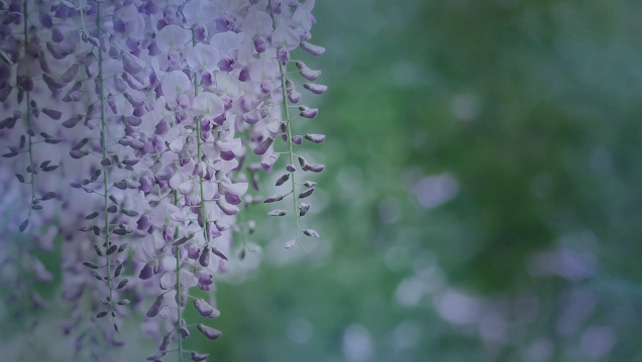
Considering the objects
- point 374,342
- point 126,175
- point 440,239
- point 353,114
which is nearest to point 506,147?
point 440,239

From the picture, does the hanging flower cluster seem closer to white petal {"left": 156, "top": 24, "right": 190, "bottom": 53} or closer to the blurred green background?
white petal {"left": 156, "top": 24, "right": 190, "bottom": 53}

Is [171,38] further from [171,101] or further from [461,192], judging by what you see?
[461,192]

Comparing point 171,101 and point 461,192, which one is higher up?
point 461,192

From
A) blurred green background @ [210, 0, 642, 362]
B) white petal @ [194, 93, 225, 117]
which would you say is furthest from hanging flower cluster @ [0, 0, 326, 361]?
blurred green background @ [210, 0, 642, 362]

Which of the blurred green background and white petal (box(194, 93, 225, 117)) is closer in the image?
white petal (box(194, 93, 225, 117))

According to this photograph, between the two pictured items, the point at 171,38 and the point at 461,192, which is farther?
the point at 461,192

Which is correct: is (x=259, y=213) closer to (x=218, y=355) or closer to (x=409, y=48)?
(x=218, y=355)

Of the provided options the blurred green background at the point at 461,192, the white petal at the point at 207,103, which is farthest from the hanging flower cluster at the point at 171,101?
the blurred green background at the point at 461,192

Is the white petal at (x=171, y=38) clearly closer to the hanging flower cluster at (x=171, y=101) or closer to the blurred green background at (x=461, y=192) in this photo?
the hanging flower cluster at (x=171, y=101)

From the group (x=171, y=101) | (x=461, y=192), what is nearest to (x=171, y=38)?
(x=171, y=101)
